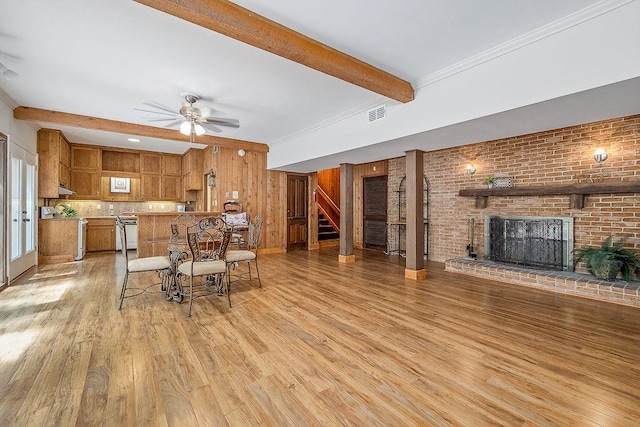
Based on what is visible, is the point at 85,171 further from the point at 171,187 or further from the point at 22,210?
the point at 22,210

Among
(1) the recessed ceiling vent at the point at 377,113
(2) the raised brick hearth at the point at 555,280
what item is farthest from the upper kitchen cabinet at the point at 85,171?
(2) the raised brick hearth at the point at 555,280

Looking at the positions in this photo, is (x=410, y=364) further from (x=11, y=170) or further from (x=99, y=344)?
(x=11, y=170)

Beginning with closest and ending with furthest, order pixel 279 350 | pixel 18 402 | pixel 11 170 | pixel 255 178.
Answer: pixel 18 402 → pixel 279 350 → pixel 11 170 → pixel 255 178

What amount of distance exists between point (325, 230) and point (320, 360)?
7.07 metres

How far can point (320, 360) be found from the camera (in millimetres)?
2225

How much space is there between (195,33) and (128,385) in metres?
2.91

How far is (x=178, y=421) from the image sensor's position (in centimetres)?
157

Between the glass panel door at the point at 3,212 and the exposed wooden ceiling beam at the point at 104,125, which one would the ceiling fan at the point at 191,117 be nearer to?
the exposed wooden ceiling beam at the point at 104,125

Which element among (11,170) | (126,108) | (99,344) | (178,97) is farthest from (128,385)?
(11,170)

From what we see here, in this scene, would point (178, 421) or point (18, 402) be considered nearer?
point (178, 421)

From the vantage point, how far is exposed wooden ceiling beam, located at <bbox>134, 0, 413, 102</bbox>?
2.03m

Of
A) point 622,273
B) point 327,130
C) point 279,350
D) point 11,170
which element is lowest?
point 279,350

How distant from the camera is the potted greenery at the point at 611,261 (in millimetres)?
3760

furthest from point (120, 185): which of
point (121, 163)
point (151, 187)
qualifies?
point (151, 187)
